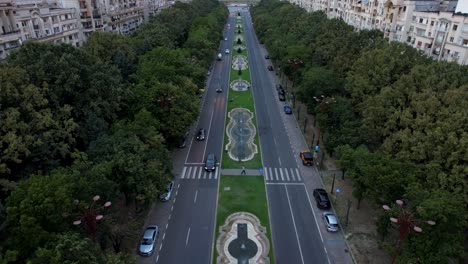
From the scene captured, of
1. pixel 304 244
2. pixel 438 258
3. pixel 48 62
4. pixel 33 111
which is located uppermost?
pixel 48 62

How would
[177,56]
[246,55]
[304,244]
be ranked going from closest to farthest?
[304,244] < [177,56] < [246,55]

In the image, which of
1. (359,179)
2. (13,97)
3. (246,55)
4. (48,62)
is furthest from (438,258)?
(246,55)

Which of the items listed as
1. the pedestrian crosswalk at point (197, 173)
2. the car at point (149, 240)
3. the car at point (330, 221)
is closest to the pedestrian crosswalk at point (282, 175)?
the pedestrian crosswalk at point (197, 173)

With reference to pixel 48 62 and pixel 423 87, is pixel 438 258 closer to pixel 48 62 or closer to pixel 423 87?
pixel 423 87

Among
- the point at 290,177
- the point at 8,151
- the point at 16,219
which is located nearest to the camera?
the point at 16,219

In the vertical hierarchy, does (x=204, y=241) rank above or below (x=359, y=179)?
below

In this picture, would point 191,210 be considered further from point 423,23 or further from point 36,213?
point 423,23

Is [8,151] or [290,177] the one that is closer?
[8,151]
